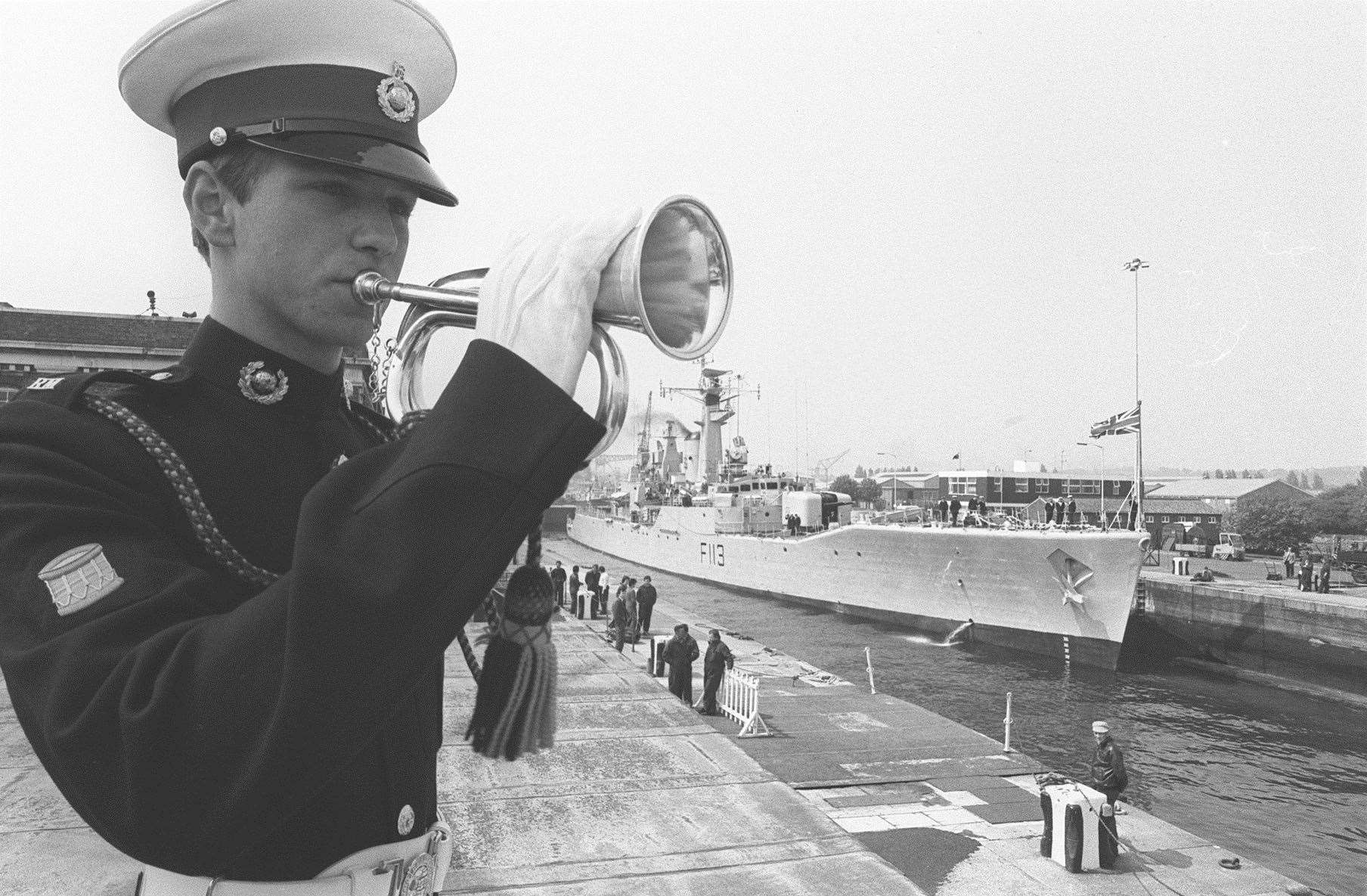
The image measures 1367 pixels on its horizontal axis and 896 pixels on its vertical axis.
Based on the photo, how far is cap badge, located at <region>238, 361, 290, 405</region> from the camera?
1.52 m

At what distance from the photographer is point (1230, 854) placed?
25.5 ft

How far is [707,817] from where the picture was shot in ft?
17.3

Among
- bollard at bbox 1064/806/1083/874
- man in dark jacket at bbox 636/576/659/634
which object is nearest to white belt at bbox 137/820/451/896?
bollard at bbox 1064/806/1083/874

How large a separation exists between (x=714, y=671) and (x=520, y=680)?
11.5m

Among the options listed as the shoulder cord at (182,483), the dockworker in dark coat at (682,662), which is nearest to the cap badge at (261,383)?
the shoulder cord at (182,483)

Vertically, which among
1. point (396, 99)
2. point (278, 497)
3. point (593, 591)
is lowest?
point (593, 591)

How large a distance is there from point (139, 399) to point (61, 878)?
3646 millimetres

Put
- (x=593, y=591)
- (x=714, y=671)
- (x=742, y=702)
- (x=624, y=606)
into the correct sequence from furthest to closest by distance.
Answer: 1. (x=593, y=591)
2. (x=624, y=606)
3. (x=714, y=671)
4. (x=742, y=702)

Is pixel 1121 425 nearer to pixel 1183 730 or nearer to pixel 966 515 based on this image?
pixel 966 515

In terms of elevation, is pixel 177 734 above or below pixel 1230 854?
above

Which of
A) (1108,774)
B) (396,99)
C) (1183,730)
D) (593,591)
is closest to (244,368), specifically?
(396,99)

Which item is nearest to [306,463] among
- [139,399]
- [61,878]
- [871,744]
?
[139,399]

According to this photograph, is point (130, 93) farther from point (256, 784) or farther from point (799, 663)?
point (799, 663)

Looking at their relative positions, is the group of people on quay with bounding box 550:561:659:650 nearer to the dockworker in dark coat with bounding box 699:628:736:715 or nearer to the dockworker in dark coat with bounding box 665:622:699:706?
the dockworker in dark coat with bounding box 665:622:699:706
